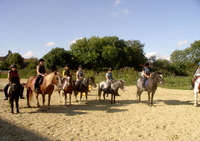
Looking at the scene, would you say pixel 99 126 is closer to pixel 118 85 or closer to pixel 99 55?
pixel 118 85

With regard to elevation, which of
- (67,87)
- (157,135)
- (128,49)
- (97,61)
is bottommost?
(157,135)

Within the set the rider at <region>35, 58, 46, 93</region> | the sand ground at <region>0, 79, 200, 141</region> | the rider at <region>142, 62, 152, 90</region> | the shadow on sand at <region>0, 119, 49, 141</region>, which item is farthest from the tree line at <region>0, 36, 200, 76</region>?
the shadow on sand at <region>0, 119, 49, 141</region>

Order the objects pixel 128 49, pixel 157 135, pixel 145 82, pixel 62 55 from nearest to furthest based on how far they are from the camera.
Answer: pixel 157 135 < pixel 145 82 < pixel 62 55 < pixel 128 49

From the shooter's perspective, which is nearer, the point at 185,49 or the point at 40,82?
the point at 40,82

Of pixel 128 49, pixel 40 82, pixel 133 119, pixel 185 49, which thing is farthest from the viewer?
pixel 185 49

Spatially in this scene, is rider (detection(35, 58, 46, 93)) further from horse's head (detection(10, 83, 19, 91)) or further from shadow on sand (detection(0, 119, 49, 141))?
shadow on sand (detection(0, 119, 49, 141))

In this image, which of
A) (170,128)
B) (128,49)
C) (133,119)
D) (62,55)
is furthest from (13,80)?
(128,49)

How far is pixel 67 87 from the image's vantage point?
943cm

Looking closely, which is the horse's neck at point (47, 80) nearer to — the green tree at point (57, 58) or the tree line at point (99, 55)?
the tree line at point (99, 55)

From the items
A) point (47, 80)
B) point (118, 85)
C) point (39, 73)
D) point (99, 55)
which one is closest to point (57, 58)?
point (99, 55)

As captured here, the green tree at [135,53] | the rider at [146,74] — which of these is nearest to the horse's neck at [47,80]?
the rider at [146,74]

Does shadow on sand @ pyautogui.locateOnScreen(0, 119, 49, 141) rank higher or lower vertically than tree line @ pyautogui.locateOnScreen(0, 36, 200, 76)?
lower

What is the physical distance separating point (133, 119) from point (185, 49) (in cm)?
6825

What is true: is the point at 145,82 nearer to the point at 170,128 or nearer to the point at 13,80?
the point at 170,128
